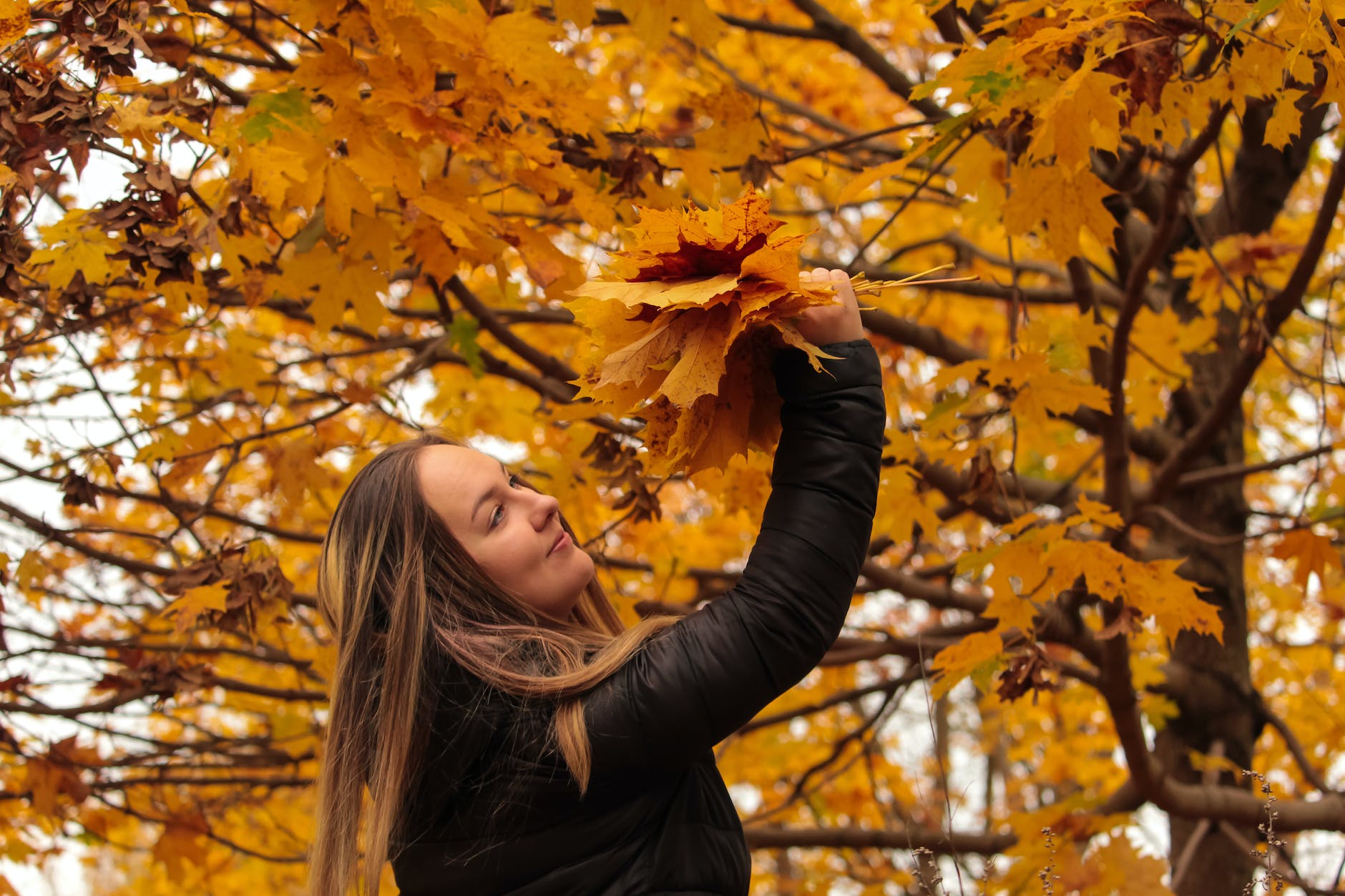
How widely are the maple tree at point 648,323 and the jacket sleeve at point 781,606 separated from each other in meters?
0.13

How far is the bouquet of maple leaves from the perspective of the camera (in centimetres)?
142

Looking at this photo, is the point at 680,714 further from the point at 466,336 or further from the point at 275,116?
the point at 466,336

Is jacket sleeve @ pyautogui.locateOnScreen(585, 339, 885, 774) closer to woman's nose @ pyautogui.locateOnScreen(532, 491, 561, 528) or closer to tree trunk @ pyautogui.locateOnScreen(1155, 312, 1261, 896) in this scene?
woman's nose @ pyautogui.locateOnScreen(532, 491, 561, 528)

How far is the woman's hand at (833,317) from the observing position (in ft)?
5.05

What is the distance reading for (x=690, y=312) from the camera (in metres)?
1.48

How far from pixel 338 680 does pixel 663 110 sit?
408 centimetres

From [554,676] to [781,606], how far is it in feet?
1.17

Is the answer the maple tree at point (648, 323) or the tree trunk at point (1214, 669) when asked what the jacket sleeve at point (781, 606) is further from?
the tree trunk at point (1214, 669)

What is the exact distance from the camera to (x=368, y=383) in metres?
3.29

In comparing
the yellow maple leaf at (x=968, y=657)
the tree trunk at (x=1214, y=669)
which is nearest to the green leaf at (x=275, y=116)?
the yellow maple leaf at (x=968, y=657)

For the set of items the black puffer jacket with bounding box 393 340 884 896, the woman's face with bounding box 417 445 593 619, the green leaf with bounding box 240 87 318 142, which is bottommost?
the black puffer jacket with bounding box 393 340 884 896

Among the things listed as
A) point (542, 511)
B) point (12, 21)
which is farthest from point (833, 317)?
point (12, 21)

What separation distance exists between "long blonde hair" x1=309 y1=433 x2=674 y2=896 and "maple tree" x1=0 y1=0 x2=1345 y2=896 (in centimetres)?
34

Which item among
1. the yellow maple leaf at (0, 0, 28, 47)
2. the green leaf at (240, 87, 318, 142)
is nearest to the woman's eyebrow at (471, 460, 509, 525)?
the green leaf at (240, 87, 318, 142)
